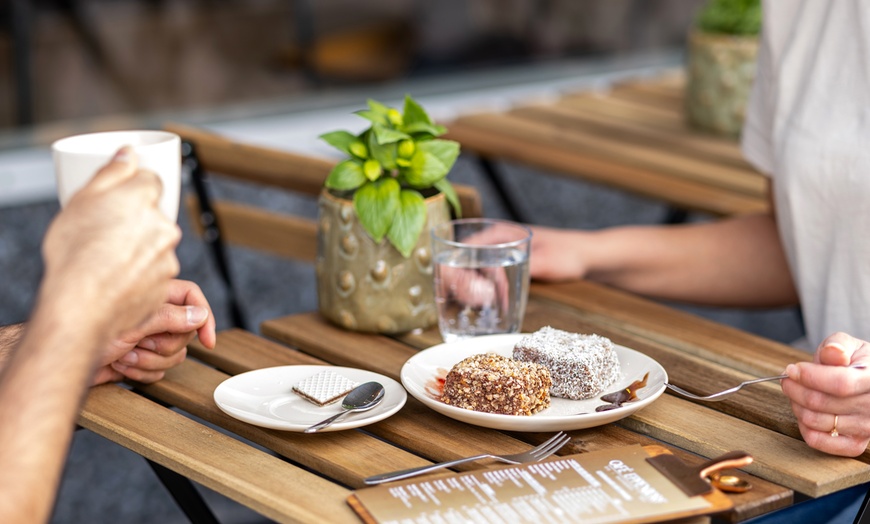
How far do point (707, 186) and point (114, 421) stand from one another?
50.0 inches

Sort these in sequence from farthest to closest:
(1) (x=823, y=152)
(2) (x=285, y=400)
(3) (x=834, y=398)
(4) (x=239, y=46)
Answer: (4) (x=239, y=46) → (1) (x=823, y=152) → (2) (x=285, y=400) → (3) (x=834, y=398)

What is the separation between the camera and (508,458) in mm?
1032

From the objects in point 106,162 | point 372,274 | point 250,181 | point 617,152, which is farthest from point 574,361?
point 617,152

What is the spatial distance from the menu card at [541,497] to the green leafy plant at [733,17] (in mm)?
1503

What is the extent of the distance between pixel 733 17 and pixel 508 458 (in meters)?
1.54

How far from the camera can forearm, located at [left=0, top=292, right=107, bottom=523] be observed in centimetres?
78

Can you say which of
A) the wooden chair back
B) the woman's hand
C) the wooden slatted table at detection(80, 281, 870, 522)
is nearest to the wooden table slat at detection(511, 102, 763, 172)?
the wooden chair back

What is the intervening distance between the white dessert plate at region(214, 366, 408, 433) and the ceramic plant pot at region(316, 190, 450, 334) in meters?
0.14

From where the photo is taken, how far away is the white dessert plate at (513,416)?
108 cm

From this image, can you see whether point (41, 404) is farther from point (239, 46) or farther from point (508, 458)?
point (239, 46)

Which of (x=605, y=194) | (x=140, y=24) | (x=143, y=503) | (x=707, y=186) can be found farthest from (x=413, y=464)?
(x=605, y=194)

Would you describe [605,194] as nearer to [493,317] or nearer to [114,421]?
[493,317]

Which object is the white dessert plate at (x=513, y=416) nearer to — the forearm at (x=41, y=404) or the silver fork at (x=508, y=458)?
the silver fork at (x=508, y=458)

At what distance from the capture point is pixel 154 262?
2.89 ft
